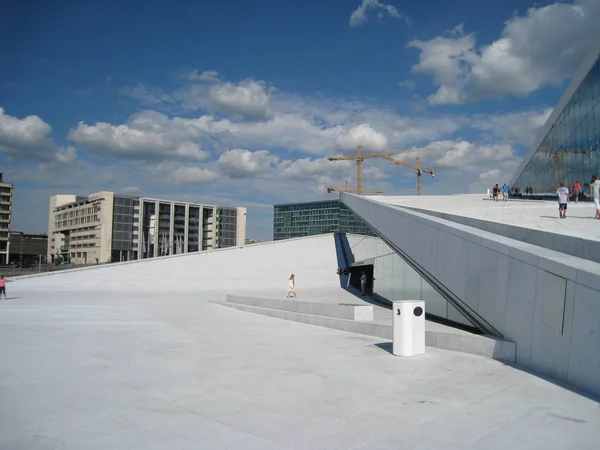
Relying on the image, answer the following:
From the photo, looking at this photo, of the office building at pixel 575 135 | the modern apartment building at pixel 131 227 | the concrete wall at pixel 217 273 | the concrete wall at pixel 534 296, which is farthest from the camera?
the modern apartment building at pixel 131 227

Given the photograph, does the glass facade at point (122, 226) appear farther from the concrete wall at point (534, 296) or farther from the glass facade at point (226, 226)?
the concrete wall at point (534, 296)

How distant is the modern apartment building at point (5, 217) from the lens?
9025 cm

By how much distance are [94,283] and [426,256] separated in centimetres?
2114

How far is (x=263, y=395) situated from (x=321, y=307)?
284 inches

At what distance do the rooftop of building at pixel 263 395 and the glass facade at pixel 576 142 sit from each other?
17.1 meters

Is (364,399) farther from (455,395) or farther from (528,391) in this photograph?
(528,391)

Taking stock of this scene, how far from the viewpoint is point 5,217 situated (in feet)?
300

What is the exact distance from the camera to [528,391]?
5.21 metres

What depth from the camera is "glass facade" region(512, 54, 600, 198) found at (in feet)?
68.6

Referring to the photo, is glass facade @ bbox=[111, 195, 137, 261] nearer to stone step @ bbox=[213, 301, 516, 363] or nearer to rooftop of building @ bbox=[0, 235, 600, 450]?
rooftop of building @ bbox=[0, 235, 600, 450]

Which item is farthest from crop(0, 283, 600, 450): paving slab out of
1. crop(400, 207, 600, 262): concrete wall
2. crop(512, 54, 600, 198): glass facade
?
crop(512, 54, 600, 198): glass facade

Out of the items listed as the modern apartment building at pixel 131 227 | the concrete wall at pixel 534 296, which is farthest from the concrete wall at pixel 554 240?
the modern apartment building at pixel 131 227

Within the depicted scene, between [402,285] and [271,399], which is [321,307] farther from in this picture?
[271,399]

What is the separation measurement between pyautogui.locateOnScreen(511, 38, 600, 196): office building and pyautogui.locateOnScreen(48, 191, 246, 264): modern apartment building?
67205mm
